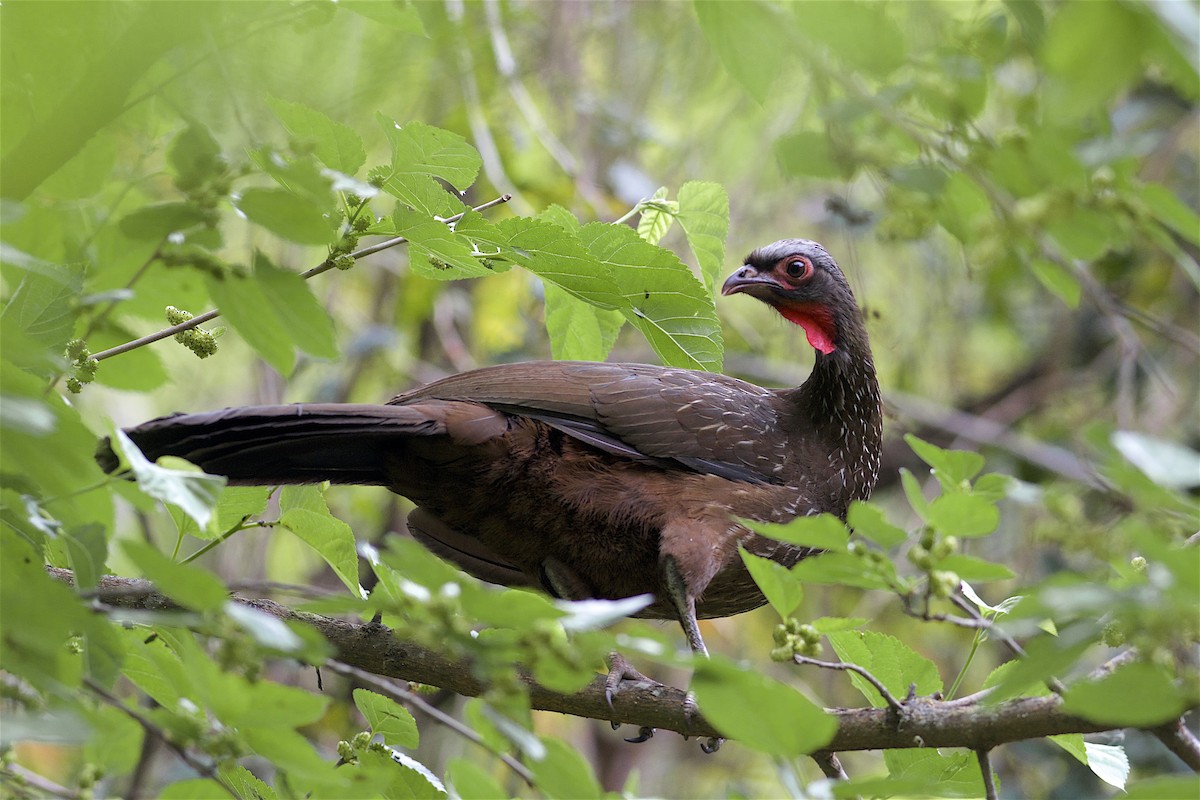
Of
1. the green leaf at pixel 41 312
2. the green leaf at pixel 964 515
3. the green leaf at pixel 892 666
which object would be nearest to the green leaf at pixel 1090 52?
the green leaf at pixel 964 515

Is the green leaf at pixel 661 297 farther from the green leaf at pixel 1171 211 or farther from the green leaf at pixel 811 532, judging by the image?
the green leaf at pixel 1171 211

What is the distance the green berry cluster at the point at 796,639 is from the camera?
1741 millimetres

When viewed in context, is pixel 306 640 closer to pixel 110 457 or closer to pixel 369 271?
pixel 110 457

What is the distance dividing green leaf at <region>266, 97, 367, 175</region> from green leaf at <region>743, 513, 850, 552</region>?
35.3 inches

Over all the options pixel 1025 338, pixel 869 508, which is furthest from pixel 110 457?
pixel 1025 338

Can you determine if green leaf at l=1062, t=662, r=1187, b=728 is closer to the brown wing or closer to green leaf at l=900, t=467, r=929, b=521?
green leaf at l=900, t=467, r=929, b=521

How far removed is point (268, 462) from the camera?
2520 millimetres

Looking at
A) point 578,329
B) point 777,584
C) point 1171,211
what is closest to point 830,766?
point 777,584

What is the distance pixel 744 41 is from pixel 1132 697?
1055 mm

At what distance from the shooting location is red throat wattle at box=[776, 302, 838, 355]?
351cm

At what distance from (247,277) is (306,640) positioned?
1.66 ft

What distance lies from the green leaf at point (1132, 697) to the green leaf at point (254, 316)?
1057mm

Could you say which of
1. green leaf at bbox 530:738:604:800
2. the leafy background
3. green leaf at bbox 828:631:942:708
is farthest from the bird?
green leaf at bbox 530:738:604:800

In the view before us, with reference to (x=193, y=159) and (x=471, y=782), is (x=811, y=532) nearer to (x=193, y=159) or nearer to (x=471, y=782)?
(x=471, y=782)
